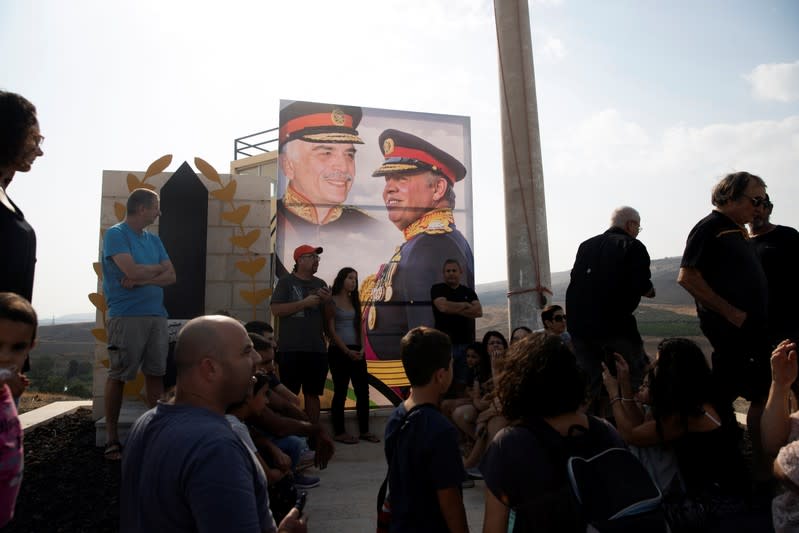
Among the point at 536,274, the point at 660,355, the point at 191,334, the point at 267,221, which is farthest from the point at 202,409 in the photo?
the point at 267,221

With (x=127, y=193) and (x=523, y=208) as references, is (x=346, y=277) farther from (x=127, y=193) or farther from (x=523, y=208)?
(x=127, y=193)

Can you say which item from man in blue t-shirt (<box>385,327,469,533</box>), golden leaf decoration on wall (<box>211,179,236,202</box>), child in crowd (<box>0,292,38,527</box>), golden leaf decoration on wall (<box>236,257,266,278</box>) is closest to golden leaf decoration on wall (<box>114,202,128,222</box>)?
golden leaf decoration on wall (<box>211,179,236,202</box>)

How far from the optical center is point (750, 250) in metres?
3.20

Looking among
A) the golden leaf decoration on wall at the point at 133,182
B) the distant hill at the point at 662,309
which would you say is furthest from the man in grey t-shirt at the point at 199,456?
the distant hill at the point at 662,309

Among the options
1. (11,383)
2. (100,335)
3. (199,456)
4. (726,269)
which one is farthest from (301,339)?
(199,456)

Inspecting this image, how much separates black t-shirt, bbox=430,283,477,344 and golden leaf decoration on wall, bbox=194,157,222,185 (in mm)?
2548

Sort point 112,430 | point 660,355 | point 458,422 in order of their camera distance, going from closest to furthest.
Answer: point 660,355
point 112,430
point 458,422

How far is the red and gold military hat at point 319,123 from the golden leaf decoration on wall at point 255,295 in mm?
1548

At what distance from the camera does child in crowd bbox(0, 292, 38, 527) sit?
5.11 ft

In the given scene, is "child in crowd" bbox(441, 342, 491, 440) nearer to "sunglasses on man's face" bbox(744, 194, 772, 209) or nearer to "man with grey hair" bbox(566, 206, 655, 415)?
"man with grey hair" bbox(566, 206, 655, 415)

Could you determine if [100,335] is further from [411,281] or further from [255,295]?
[411,281]

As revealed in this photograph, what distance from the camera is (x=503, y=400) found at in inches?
77.5

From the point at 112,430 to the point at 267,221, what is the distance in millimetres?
2573

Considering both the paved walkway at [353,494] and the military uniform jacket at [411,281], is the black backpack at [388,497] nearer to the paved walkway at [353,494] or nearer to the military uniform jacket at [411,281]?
the paved walkway at [353,494]
